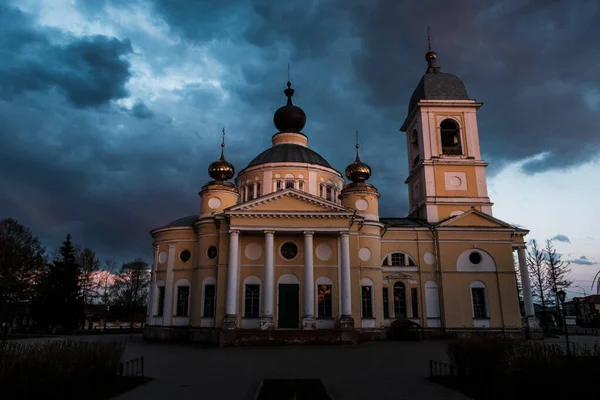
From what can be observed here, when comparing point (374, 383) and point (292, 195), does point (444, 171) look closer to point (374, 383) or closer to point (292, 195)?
point (292, 195)

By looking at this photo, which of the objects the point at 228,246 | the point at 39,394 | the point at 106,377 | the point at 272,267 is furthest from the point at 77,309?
Answer: the point at 39,394

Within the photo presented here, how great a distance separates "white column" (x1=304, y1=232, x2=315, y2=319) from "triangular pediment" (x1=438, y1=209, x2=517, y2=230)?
9.92 metres

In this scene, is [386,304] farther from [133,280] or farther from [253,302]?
[133,280]

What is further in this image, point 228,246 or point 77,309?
point 77,309

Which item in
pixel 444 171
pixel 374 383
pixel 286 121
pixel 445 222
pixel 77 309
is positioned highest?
pixel 286 121

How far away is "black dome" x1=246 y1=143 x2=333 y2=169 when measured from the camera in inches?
1344

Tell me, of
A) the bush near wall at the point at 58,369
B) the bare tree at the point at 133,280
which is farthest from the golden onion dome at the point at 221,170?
the bare tree at the point at 133,280

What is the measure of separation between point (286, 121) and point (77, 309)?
76.3ft

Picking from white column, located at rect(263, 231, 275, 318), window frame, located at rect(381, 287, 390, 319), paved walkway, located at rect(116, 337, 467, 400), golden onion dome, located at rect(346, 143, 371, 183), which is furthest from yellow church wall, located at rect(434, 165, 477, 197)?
paved walkway, located at rect(116, 337, 467, 400)

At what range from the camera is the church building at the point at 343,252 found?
2627 cm

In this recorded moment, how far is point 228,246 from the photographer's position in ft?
89.8

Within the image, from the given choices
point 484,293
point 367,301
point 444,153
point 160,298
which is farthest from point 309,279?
point 444,153

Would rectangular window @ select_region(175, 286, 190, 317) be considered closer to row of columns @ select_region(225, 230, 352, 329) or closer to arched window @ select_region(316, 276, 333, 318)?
row of columns @ select_region(225, 230, 352, 329)

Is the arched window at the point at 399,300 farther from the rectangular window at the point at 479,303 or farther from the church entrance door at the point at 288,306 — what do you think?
the church entrance door at the point at 288,306
